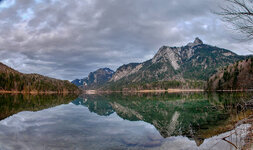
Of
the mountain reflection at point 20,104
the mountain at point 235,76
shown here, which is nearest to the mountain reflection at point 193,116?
the mountain reflection at point 20,104

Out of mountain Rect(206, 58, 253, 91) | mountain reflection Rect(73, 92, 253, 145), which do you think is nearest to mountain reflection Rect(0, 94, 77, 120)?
mountain reflection Rect(73, 92, 253, 145)

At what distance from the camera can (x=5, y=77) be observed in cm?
14238

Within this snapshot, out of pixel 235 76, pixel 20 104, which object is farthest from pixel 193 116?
pixel 235 76

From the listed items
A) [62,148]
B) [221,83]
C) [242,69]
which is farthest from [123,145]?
[221,83]

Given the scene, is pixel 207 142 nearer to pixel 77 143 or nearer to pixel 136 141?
pixel 136 141

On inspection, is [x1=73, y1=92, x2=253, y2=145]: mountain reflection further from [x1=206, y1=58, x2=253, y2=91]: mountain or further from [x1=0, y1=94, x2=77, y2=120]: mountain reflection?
[x1=206, y1=58, x2=253, y2=91]: mountain

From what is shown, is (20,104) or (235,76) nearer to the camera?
(20,104)

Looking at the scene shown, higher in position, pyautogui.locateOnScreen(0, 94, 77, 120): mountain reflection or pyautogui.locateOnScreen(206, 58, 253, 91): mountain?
pyautogui.locateOnScreen(206, 58, 253, 91): mountain

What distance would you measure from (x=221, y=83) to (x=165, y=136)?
155925 mm

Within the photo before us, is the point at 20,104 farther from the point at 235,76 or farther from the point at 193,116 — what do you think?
the point at 235,76

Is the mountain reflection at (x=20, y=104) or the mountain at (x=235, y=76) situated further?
the mountain at (x=235, y=76)

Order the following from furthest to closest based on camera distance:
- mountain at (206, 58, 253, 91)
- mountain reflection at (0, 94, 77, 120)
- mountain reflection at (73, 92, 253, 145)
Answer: mountain at (206, 58, 253, 91)
mountain reflection at (0, 94, 77, 120)
mountain reflection at (73, 92, 253, 145)

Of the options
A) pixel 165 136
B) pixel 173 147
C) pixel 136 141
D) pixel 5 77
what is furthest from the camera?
pixel 5 77

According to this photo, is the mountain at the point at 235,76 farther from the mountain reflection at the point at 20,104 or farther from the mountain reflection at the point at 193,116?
the mountain reflection at the point at 20,104
